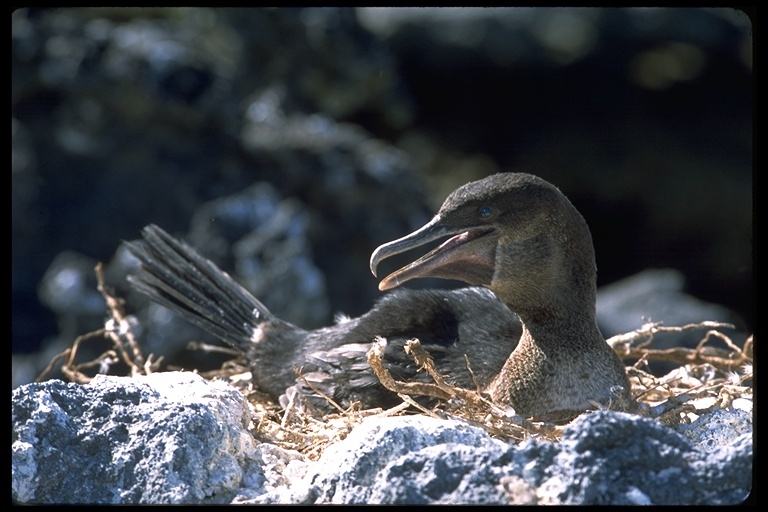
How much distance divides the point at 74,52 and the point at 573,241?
15.4ft

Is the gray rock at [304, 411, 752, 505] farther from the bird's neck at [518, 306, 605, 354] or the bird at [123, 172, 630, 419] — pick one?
the bird's neck at [518, 306, 605, 354]

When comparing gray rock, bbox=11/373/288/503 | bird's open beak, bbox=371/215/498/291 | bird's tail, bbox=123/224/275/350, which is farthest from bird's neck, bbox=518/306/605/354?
bird's tail, bbox=123/224/275/350

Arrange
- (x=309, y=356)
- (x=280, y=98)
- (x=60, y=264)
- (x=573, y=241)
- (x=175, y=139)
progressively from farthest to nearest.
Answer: (x=280, y=98)
(x=175, y=139)
(x=60, y=264)
(x=309, y=356)
(x=573, y=241)

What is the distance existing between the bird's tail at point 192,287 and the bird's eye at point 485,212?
1318 millimetres

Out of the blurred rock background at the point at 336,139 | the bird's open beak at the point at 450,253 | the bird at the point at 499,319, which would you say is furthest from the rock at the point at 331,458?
the blurred rock background at the point at 336,139

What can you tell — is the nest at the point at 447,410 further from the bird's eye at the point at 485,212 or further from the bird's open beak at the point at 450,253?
the bird's eye at the point at 485,212

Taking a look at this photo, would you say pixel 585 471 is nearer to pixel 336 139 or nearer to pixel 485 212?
pixel 485 212

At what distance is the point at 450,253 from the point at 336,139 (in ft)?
12.9

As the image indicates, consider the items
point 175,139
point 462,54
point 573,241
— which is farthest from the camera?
point 462,54

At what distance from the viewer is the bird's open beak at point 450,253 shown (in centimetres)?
311

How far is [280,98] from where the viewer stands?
754 centimetres

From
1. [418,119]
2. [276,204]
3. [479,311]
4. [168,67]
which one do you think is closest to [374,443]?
[479,311]

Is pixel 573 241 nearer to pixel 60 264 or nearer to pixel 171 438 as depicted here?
pixel 171 438

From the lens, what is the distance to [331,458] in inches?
101
